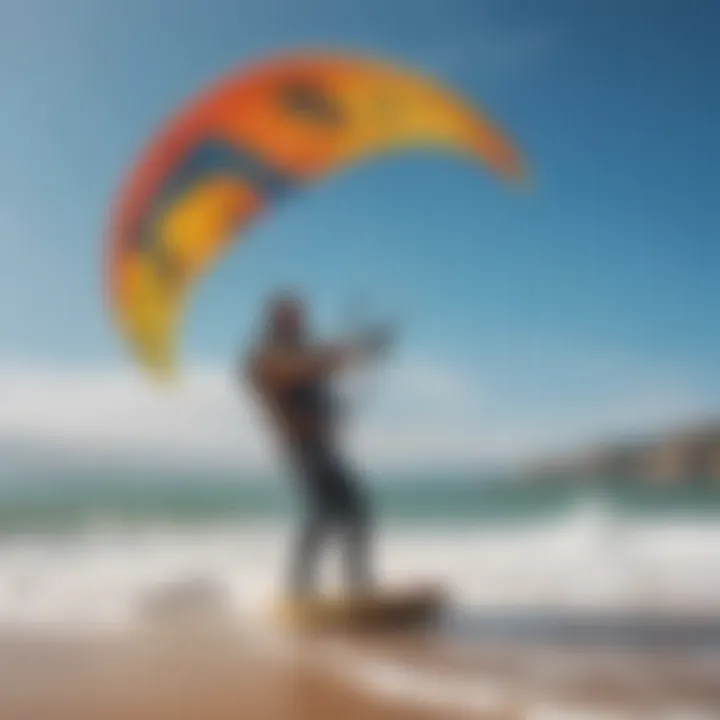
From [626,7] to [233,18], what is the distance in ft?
1.96

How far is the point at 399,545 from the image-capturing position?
1.62 meters

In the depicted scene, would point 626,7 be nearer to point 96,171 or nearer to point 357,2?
point 357,2

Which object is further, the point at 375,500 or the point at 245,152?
the point at 245,152

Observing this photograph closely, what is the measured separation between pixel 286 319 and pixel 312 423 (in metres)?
0.16

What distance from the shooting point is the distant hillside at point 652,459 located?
5.32 feet

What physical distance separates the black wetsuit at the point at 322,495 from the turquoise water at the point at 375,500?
3 centimetres

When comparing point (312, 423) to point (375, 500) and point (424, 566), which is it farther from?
point (424, 566)

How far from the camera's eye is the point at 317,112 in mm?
1708

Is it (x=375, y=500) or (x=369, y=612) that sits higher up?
(x=375, y=500)

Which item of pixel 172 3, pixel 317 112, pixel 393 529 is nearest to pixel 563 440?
pixel 393 529

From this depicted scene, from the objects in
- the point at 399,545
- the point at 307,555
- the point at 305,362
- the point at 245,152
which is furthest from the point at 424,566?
the point at 245,152

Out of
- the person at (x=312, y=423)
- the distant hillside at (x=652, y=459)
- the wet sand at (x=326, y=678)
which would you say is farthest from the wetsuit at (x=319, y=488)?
the distant hillside at (x=652, y=459)

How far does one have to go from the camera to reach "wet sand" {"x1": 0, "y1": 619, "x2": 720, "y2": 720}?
1532 millimetres

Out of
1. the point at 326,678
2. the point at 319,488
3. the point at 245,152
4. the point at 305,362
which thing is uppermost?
the point at 245,152
